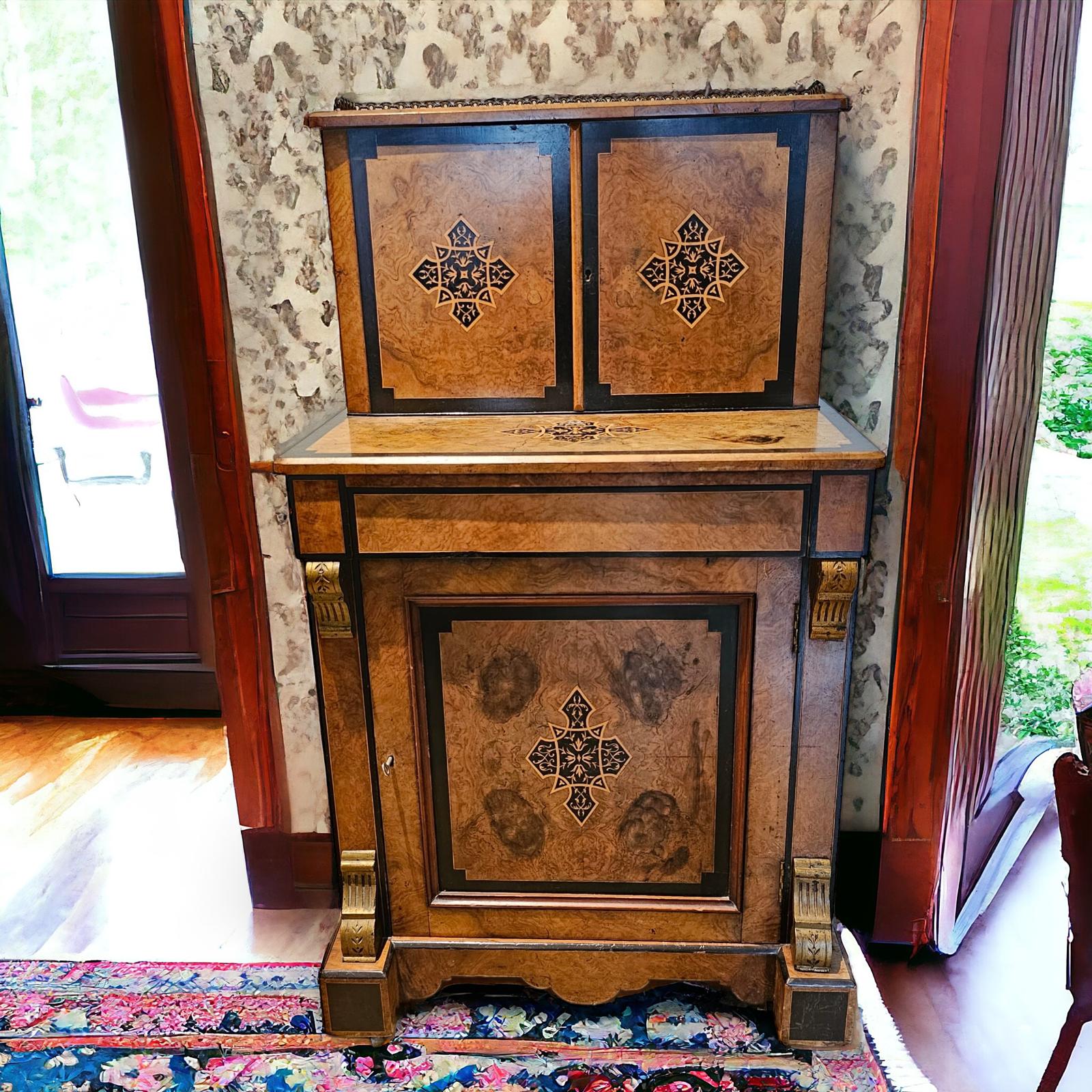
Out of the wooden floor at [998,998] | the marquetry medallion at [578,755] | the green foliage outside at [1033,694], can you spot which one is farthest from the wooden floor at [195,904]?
the marquetry medallion at [578,755]

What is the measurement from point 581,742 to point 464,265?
36.9 inches

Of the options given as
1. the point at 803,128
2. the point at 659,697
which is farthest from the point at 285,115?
the point at 659,697

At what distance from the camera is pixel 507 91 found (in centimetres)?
183

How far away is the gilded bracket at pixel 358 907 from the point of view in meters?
1.77

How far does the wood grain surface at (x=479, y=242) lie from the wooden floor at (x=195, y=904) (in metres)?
1.36

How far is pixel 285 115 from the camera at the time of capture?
1.87 meters

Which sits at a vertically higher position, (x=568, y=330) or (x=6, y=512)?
(x=568, y=330)

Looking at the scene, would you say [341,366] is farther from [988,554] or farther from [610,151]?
[988,554]

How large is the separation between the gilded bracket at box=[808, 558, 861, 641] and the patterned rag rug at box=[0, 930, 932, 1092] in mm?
837

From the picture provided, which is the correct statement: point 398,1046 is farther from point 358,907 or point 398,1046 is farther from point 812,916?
point 812,916

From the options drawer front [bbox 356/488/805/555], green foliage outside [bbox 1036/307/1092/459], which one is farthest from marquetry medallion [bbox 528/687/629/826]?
green foliage outside [bbox 1036/307/1092/459]

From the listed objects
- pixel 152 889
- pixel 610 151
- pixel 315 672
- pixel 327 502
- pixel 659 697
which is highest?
pixel 610 151

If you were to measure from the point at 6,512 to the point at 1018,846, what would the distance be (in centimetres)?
327

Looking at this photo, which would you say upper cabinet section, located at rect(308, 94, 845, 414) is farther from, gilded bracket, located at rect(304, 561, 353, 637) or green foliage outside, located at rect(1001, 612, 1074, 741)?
green foliage outside, located at rect(1001, 612, 1074, 741)
